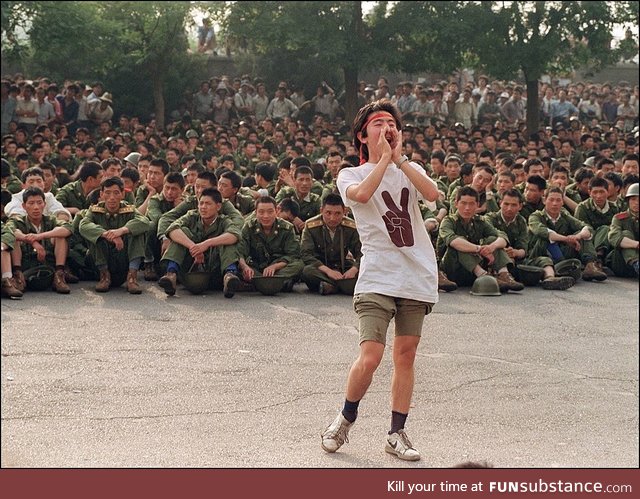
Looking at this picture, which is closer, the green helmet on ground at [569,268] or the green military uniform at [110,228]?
the green military uniform at [110,228]

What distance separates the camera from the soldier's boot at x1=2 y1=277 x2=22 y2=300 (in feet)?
31.0

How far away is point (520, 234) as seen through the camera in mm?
11516

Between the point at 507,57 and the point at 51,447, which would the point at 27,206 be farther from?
the point at 507,57

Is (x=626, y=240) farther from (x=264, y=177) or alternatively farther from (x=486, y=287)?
(x=264, y=177)

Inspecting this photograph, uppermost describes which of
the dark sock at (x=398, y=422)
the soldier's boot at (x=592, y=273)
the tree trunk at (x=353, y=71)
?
the tree trunk at (x=353, y=71)

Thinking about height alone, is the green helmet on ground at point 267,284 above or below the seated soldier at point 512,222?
below

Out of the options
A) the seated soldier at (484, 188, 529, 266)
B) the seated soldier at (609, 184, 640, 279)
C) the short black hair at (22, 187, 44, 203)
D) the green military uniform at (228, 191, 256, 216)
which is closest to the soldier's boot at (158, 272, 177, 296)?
the short black hair at (22, 187, 44, 203)

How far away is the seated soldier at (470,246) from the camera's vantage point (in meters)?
10.8

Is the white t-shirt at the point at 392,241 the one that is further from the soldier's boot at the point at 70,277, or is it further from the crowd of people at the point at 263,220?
the soldier's boot at the point at 70,277

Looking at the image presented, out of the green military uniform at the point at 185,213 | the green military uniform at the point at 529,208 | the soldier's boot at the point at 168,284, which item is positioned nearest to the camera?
the soldier's boot at the point at 168,284

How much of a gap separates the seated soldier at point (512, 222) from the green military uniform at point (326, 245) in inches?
62.5

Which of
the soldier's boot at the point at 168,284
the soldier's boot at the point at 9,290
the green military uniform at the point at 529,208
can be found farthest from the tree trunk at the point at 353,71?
the soldier's boot at the point at 9,290

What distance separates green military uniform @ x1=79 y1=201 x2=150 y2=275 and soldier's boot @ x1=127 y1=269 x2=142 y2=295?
15 cm

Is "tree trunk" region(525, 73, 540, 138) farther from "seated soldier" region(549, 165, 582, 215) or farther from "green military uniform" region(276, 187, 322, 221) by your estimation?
"green military uniform" region(276, 187, 322, 221)
